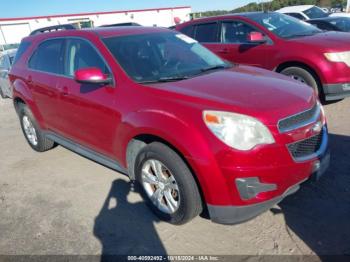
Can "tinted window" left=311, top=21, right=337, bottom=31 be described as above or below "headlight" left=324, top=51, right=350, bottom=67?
below

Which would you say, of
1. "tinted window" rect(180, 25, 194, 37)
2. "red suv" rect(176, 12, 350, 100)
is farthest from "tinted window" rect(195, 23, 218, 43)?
"tinted window" rect(180, 25, 194, 37)

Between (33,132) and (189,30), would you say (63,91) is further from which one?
(189,30)

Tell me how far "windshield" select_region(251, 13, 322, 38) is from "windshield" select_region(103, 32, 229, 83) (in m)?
2.84

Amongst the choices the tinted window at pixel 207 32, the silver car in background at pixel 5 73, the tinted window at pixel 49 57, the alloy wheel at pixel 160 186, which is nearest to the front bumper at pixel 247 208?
the alloy wheel at pixel 160 186

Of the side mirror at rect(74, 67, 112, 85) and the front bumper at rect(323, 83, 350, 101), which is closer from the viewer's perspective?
the side mirror at rect(74, 67, 112, 85)

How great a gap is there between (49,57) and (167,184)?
2.65 metres

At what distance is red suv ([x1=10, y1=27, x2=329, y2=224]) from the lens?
261 centimetres

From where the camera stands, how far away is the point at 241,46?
6.71 m

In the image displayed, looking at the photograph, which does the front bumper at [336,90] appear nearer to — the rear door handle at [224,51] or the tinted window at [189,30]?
the rear door handle at [224,51]

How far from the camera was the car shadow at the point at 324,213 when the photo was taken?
2.77 metres

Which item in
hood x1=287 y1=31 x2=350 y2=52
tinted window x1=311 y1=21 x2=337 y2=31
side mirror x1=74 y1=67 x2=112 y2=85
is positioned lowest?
tinted window x1=311 y1=21 x2=337 y2=31

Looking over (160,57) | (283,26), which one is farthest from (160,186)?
(283,26)

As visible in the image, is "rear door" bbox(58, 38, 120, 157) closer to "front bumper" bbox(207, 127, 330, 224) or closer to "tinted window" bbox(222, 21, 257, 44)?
"front bumper" bbox(207, 127, 330, 224)

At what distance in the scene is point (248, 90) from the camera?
3.05m
